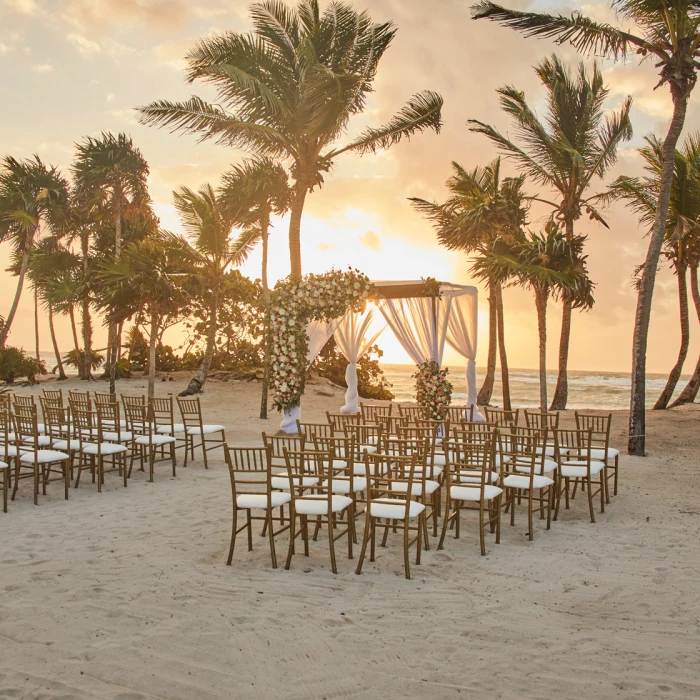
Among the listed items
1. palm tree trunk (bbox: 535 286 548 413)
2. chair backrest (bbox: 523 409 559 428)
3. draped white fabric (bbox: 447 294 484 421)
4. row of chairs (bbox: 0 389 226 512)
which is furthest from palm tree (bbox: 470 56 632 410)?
row of chairs (bbox: 0 389 226 512)

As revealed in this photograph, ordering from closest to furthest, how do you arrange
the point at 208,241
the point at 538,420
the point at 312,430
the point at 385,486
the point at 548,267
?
1. the point at 385,486
2. the point at 312,430
3. the point at 538,420
4. the point at 548,267
5. the point at 208,241

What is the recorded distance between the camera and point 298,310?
36.3ft

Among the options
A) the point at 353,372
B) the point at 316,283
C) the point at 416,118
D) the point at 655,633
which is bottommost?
the point at 655,633

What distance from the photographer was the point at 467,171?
20.4 m

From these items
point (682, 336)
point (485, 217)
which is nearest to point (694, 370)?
point (682, 336)

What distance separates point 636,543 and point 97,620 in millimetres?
4523

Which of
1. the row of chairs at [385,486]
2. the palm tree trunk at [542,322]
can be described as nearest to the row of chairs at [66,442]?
the row of chairs at [385,486]

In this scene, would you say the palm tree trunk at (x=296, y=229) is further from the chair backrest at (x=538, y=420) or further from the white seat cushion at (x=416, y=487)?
the white seat cushion at (x=416, y=487)

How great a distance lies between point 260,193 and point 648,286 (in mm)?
9567

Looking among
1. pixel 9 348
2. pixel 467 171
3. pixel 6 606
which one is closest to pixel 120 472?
pixel 6 606

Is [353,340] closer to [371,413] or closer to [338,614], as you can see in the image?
[371,413]

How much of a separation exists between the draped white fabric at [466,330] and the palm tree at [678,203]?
7097 millimetres

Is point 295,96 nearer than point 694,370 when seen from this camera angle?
Yes

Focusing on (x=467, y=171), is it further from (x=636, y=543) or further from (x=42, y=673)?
(x=42, y=673)
